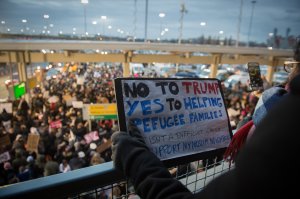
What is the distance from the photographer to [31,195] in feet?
4.05

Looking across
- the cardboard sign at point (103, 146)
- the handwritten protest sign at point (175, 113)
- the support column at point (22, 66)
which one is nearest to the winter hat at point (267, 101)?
the handwritten protest sign at point (175, 113)

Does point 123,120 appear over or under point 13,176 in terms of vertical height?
over

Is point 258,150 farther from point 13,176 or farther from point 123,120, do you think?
point 13,176

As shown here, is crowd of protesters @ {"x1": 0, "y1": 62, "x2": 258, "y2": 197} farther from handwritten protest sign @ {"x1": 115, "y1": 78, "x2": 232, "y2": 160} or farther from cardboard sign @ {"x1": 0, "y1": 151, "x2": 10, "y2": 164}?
handwritten protest sign @ {"x1": 115, "y1": 78, "x2": 232, "y2": 160}

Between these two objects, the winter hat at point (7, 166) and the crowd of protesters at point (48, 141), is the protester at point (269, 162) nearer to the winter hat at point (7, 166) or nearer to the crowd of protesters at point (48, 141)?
the crowd of protesters at point (48, 141)

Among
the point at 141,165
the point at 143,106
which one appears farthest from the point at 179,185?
the point at 143,106

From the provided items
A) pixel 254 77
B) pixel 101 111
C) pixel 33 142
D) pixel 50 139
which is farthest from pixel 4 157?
pixel 254 77

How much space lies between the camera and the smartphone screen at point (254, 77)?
7.38 feet

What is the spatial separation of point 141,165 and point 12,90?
1315cm

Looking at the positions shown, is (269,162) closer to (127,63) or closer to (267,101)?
(267,101)

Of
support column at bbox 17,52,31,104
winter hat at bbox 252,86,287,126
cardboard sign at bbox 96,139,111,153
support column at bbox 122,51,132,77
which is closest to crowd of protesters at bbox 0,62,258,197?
cardboard sign at bbox 96,139,111,153

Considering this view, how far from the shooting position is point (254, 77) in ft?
7.55

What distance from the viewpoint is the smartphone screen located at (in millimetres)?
2249

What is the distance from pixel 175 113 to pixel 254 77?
101 cm
